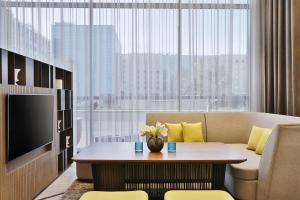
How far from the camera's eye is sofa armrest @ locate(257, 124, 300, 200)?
2.72 meters

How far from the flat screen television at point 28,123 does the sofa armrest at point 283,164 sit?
238 cm

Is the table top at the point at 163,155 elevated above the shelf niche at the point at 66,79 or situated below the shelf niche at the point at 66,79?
below

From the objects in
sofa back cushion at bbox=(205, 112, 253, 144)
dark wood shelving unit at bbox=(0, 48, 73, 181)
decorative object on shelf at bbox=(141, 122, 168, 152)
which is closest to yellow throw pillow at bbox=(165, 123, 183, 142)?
sofa back cushion at bbox=(205, 112, 253, 144)

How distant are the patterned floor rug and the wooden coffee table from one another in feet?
1.34

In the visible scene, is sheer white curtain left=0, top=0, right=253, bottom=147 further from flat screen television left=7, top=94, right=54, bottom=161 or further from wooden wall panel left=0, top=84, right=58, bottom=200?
flat screen television left=7, top=94, right=54, bottom=161

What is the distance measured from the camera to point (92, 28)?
5.40 m

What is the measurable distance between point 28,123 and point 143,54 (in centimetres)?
269

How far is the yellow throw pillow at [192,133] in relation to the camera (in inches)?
174

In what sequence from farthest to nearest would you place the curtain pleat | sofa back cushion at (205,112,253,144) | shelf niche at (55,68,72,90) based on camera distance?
shelf niche at (55,68,72,90)
sofa back cushion at (205,112,253,144)
the curtain pleat

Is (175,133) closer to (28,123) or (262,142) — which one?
(262,142)

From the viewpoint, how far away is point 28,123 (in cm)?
322

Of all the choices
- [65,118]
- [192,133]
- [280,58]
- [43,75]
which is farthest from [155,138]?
[280,58]

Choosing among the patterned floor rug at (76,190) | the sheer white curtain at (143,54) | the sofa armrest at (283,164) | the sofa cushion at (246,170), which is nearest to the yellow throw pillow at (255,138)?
the sofa cushion at (246,170)

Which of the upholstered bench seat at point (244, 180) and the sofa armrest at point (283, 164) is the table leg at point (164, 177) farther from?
the sofa armrest at point (283, 164)
